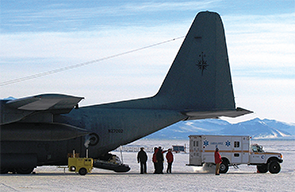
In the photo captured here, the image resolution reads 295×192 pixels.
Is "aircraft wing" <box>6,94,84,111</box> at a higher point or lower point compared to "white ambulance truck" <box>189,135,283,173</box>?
higher

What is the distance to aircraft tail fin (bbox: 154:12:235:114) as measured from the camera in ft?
71.0

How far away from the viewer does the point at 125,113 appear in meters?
20.6

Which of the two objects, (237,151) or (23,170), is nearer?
(23,170)

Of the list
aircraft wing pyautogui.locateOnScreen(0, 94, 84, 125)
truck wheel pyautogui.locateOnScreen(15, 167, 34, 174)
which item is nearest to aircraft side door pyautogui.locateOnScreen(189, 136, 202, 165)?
aircraft wing pyautogui.locateOnScreen(0, 94, 84, 125)

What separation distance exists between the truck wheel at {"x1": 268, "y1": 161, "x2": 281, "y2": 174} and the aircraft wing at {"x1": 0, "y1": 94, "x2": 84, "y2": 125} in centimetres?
1055

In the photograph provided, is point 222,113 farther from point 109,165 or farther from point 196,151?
point 109,165

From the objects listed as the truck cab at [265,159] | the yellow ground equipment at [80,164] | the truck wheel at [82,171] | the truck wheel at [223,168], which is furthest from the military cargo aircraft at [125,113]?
the truck cab at [265,159]

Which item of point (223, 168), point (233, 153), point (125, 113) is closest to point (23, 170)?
point (125, 113)

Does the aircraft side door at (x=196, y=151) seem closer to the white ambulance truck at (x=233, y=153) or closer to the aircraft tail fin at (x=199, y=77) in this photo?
the white ambulance truck at (x=233, y=153)

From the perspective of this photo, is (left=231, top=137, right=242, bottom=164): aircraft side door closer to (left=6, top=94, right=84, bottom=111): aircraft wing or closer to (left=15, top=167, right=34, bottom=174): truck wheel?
(left=6, top=94, right=84, bottom=111): aircraft wing

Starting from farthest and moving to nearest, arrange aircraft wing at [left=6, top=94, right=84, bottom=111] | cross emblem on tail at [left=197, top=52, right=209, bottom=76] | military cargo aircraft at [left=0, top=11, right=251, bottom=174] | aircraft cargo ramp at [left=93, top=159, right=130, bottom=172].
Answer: cross emblem on tail at [left=197, top=52, right=209, bottom=76] < aircraft cargo ramp at [left=93, top=159, right=130, bottom=172] < military cargo aircraft at [left=0, top=11, right=251, bottom=174] < aircraft wing at [left=6, top=94, right=84, bottom=111]

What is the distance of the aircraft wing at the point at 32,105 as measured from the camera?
15500mm

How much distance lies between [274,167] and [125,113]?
8.00 metres

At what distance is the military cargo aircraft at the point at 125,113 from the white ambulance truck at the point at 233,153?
1400mm
